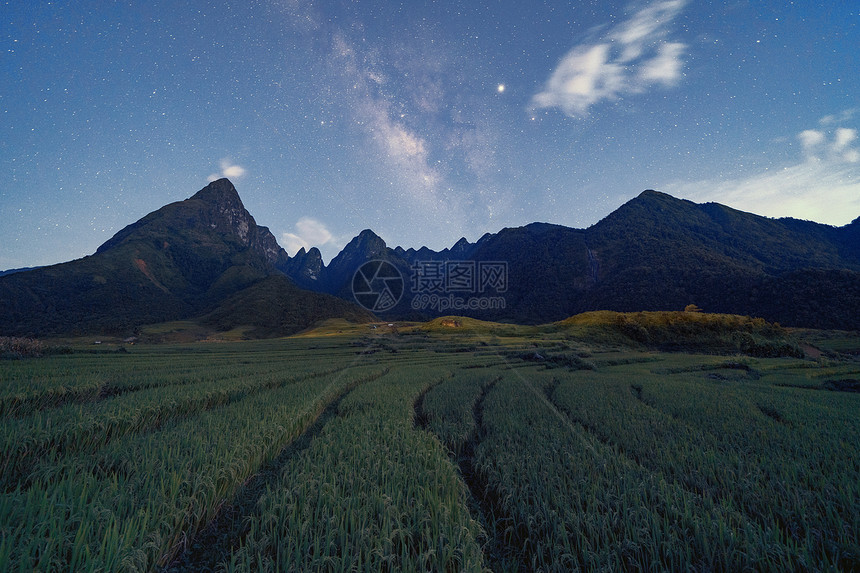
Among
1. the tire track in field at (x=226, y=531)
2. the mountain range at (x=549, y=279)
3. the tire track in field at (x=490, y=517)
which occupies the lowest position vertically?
the tire track in field at (x=490, y=517)

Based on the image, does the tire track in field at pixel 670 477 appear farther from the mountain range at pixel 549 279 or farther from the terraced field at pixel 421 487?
the mountain range at pixel 549 279

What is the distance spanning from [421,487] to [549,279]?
521 feet

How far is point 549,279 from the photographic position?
501ft

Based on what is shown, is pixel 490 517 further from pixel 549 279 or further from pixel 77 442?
pixel 549 279

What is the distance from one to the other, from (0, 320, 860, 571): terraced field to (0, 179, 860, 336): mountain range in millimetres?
95640

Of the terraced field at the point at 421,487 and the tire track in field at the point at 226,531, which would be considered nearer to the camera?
the terraced field at the point at 421,487

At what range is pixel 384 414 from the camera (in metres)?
10.7

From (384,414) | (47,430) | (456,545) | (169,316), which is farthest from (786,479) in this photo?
(169,316)

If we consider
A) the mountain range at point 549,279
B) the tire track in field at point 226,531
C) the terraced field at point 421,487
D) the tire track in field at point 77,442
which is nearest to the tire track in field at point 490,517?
the terraced field at point 421,487

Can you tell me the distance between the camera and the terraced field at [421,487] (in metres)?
3.80

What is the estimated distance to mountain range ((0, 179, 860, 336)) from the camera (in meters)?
83.1

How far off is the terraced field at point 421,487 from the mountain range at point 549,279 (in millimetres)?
95640

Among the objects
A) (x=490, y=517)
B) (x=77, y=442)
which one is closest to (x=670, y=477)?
(x=490, y=517)

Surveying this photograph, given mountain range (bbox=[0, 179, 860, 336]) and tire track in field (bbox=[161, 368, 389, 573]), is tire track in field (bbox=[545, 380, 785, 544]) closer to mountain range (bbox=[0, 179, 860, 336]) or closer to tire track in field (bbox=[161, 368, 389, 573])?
tire track in field (bbox=[161, 368, 389, 573])
